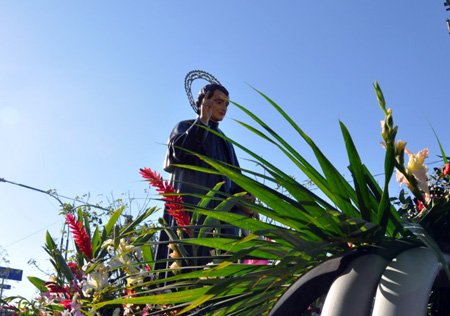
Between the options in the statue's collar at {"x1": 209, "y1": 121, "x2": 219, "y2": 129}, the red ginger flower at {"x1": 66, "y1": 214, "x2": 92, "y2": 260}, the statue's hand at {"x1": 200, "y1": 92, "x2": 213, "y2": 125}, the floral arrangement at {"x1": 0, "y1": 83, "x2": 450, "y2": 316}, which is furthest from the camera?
the statue's collar at {"x1": 209, "y1": 121, "x2": 219, "y2": 129}

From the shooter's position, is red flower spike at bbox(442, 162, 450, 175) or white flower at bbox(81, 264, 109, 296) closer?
red flower spike at bbox(442, 162, 450, 175)

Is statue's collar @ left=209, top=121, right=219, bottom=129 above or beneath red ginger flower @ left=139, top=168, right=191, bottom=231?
above

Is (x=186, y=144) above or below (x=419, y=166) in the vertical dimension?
above

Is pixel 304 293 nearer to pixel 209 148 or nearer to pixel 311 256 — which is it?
pixel 311 256

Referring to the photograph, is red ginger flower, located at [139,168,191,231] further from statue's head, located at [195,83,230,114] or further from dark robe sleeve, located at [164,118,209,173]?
statue's head, located at [195,83,230,114]

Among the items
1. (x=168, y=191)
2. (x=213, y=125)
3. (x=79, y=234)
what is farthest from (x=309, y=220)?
(x=213, y=125)

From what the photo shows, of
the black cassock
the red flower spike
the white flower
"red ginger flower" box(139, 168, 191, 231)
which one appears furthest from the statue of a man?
the red flower spike

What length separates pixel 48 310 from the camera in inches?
144

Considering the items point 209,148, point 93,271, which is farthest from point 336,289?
point 209,148

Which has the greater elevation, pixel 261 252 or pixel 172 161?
pixel 172 161

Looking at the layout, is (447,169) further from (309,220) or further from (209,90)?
(209,90)

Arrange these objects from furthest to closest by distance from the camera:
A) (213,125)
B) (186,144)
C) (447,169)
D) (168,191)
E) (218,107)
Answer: (213,125) → (218,107) → (186,144) → (168,191) → (447,169)

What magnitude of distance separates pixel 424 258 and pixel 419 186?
0.31m

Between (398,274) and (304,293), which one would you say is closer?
(398,274)
